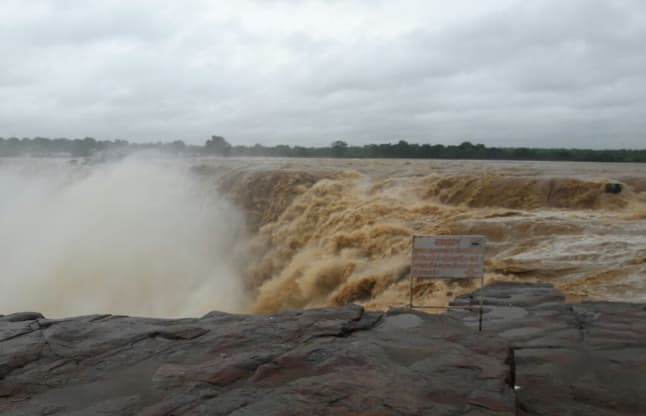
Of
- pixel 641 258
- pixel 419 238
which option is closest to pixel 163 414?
pixel 419 238

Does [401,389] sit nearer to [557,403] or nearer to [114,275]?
Result: [557,403]

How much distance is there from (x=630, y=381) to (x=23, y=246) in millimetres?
20452

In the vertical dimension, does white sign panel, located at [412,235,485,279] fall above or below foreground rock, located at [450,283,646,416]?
above

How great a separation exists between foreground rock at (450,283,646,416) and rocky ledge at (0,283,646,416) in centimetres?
2

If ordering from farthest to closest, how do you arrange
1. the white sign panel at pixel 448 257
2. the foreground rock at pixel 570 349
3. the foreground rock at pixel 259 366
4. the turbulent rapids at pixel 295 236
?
the turbulent rapids at pixel 295 236 < the white sign panel at pixel 448 257 < the foreground rock at pixel 570 349 < the foreground rock at pixel 259 366

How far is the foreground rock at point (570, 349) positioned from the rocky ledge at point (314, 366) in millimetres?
15

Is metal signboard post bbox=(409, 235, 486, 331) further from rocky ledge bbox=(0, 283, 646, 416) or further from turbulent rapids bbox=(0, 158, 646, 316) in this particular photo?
turbulent rapids bbox=(0, 158, 646, 316)

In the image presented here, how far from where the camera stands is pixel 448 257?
5.14 m

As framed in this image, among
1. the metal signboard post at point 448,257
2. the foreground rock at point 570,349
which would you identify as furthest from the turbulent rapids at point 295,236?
the metal signboard post at point 448,257

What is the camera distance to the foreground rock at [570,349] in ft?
12.1

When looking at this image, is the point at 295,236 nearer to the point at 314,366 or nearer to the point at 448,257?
the point at 448,257

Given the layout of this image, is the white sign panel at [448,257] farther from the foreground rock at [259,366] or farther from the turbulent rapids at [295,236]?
the turbulent rapids at [295,236]

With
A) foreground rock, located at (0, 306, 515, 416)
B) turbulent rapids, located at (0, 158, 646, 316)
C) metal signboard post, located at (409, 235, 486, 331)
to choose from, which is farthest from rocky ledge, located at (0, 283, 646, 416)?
turbulent rapids, located at (0, 158, 646, 316)

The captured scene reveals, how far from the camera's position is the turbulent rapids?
9.03 metres
